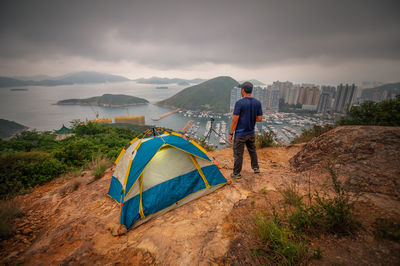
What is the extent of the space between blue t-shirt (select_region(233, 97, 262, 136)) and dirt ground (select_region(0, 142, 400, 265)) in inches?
53.9

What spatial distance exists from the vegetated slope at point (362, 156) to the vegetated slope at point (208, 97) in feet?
206

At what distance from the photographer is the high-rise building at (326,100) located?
4038cm

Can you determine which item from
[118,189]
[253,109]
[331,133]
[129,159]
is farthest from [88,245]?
[331,133]

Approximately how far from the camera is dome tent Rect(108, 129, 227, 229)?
10.3 feet

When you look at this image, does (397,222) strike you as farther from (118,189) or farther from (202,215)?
(118,189)

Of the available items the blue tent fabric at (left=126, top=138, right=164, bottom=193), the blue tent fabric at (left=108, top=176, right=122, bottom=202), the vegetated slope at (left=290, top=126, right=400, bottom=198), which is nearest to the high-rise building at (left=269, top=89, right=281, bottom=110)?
the vegetated slope at (left=290, top=126, right=400, bottom=198)

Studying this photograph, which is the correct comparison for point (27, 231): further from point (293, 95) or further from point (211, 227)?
point (293, 95)

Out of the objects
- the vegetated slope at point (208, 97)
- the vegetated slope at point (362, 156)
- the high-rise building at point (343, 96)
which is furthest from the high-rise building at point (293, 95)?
the vegetated slope at point (362, 156)

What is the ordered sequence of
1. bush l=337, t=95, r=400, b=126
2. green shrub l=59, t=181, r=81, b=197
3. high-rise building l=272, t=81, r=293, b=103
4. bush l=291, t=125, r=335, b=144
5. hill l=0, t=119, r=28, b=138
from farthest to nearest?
high-rise building l=272, t=81, r=293, b=103 < hill l=0, t=119, r=28, b=138 < bush l=337, t=95, r=400, b=126 < bush l=291, t=125, r=335, b=144 < green shrub l=59, t=181, r=81, b=197

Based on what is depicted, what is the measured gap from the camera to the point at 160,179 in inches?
137

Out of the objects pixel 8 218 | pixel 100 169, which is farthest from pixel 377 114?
pixel 8 218

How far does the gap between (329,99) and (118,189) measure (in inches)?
2144

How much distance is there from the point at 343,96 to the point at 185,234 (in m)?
50.2

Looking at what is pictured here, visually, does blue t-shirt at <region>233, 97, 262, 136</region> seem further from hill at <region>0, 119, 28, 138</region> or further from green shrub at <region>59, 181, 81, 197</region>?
hill at <region>0, 119, 28, 138</region>
